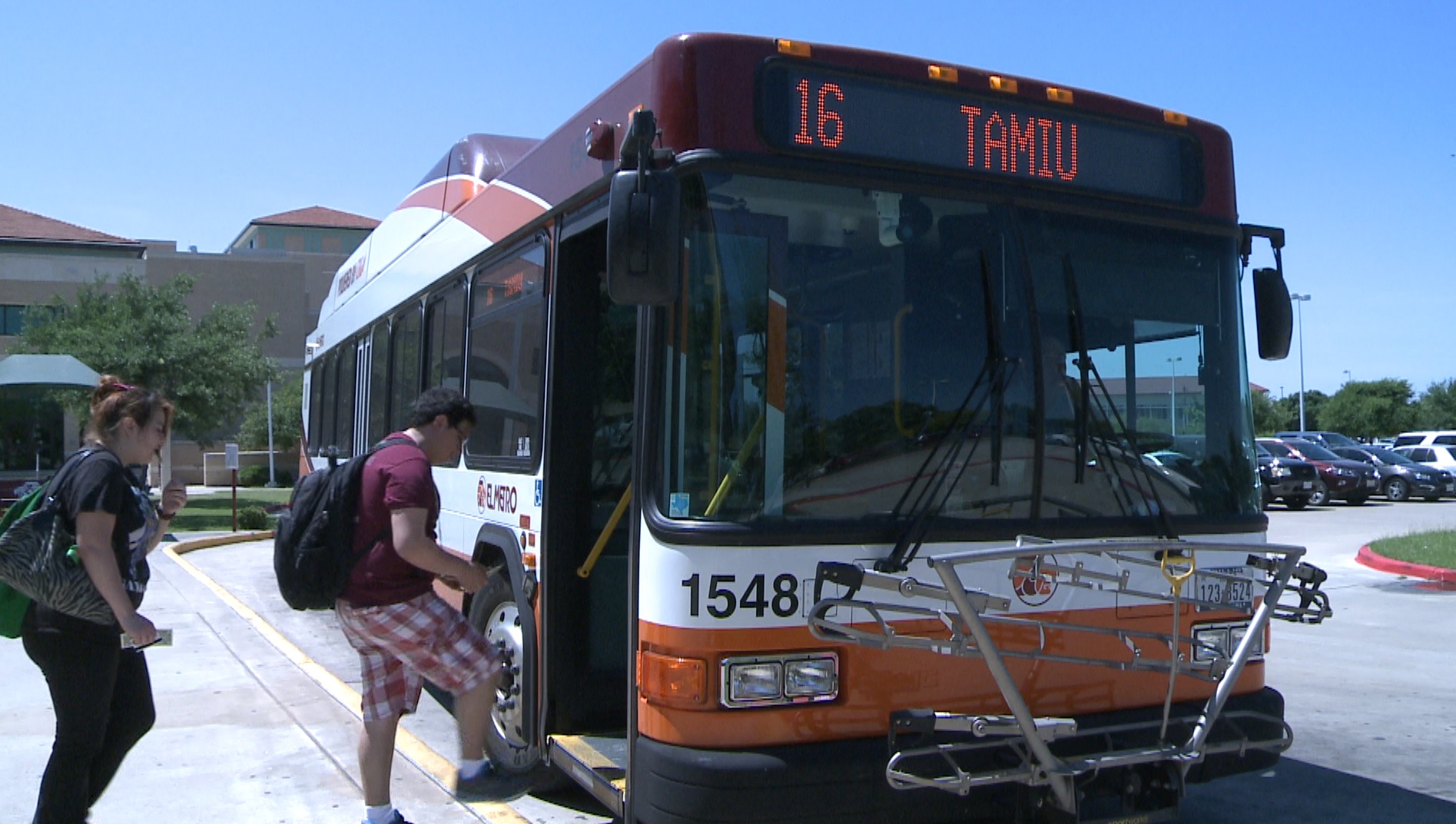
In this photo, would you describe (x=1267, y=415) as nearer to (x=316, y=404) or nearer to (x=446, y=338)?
(x=316, y=404)

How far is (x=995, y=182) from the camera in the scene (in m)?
4.44

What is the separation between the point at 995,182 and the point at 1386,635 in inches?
333

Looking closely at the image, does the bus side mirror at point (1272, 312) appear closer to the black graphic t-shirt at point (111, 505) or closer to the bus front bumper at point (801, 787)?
A: the bus front bumper at point (801, 787)

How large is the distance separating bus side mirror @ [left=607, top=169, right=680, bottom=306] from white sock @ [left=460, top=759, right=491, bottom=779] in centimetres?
269

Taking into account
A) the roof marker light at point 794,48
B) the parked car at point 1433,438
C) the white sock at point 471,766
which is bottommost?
the white sock at point 471,766

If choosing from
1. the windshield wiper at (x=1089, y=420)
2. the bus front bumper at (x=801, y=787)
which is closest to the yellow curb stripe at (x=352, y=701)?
the bus front bumper at (x=801, y=787)

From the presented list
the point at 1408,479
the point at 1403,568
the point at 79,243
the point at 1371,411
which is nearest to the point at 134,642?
the point at 1403,568

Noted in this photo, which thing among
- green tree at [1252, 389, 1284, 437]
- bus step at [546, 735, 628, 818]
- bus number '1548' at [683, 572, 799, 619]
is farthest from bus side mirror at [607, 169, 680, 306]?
green tree at [1252, 389, 1284, 437]

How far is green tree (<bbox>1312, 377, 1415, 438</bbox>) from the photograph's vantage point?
79.2 metres

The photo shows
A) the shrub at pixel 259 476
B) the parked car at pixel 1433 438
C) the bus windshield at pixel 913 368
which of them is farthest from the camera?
the shrub at pixel 259 476

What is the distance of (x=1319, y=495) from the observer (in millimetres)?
28328

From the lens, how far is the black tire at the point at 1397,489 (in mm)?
31281

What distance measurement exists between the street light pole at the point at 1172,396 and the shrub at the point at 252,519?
20.6 meters

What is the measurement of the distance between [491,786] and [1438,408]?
93433mm
